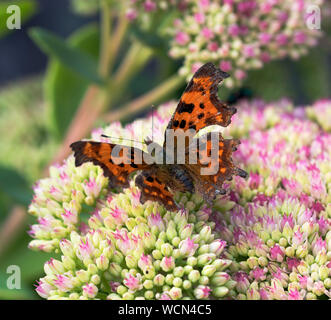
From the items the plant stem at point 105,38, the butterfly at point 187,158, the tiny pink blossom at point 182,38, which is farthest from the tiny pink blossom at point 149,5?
the butterfly at point 187,158

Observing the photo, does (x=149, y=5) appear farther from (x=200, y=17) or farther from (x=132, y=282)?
(x=132, y=282)

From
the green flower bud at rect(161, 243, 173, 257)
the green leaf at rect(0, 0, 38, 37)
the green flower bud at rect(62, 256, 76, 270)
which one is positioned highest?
the green leaf at rect(0, 0, 38, 37)

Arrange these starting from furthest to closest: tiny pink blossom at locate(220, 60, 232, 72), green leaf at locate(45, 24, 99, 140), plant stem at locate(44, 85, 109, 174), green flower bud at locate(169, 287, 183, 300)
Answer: green leaf at locate(45, 24, 99, 140) → plant stem at locate(44, 85, 109, 174) → tiny pink blossom at locate(220, 60, 232, 72) → green flower bud at locate(169, 287, 183, 300)

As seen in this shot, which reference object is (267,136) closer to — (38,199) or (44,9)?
(38,199)

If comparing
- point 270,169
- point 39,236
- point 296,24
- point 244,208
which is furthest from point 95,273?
point 296,24

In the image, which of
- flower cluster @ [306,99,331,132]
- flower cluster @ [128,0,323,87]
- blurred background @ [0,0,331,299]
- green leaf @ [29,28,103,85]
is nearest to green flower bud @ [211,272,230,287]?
blurred background @ [0,0,331,299]

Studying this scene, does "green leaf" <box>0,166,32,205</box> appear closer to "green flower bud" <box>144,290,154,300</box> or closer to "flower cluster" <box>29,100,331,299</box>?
"flower cluster" <box>29,100,331,299</box>
